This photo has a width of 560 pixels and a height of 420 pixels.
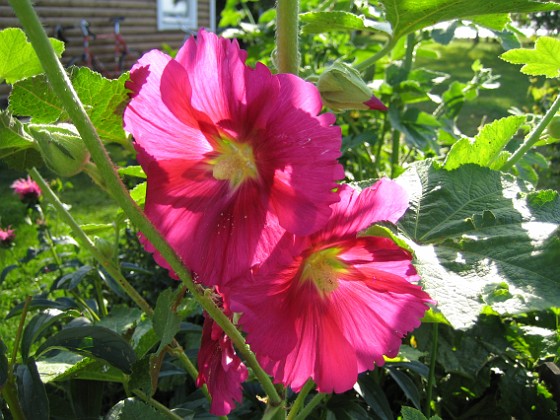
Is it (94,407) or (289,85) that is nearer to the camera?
(289,85)

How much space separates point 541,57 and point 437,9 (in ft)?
0.53

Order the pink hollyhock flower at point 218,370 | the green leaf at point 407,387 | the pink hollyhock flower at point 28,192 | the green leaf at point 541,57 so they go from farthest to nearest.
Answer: the pink hollyhock flower at point 28,192 < the green leaf at point 407,387 < the green leaf at point 541,57 < the pink hollyhock flower at point 218,370

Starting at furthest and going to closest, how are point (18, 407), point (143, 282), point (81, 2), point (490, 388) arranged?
point (81, 2) < point (143, 282) < point (490, 388) < point (18, 407)

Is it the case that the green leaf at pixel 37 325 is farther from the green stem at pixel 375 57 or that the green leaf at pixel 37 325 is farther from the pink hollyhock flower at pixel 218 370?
the green stem at pixel 375 57

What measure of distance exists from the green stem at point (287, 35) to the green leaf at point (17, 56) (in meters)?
0.20

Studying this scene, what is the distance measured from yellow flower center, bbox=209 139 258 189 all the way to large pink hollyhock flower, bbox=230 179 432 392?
0.07m

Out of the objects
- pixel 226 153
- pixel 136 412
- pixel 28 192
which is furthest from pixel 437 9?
pixel 28 192

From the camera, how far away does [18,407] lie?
0.77 m

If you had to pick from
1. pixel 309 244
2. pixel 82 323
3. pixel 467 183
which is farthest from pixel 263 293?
pixel 82 323

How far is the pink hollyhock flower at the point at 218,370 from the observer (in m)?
0.61

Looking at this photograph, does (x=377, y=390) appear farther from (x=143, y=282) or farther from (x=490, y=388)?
(x=143, y=282)

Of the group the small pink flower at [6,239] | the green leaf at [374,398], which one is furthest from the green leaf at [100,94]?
the small pink flower at [6,239]

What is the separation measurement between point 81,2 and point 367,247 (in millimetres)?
7159

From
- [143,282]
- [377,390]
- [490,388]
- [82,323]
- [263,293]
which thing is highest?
[263,293]
